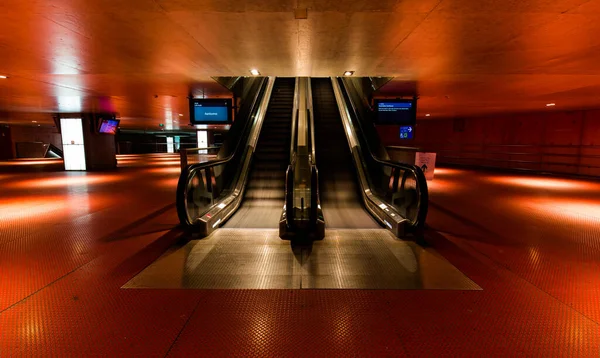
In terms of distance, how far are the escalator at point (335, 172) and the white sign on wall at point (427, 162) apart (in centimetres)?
184

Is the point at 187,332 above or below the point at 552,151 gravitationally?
below

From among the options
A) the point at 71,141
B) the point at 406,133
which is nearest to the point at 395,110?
the point at 406,133

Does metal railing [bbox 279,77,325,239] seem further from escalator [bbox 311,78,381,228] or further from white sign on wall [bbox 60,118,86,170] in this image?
white sign on wall [bbox 60,118,86,170]

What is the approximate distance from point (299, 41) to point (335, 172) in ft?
13.1

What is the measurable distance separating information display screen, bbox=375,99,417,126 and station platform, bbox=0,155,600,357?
370cm

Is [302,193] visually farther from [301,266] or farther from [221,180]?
[221,180]

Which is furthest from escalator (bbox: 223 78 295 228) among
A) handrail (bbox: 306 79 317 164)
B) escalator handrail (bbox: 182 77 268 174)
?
handrail (bbox: 306 79 317 164)

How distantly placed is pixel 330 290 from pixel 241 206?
393cm

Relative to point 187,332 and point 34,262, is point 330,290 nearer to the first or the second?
point 187,332

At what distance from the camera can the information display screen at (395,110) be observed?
8362 millimetres

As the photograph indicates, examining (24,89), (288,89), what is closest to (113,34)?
(24,89)

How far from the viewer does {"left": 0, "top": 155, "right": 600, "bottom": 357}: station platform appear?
87.0 inches

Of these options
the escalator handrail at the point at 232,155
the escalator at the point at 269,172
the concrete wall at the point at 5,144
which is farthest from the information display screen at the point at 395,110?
the concrete wall at the point at 5,144

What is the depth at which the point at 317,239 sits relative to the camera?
445 cm
